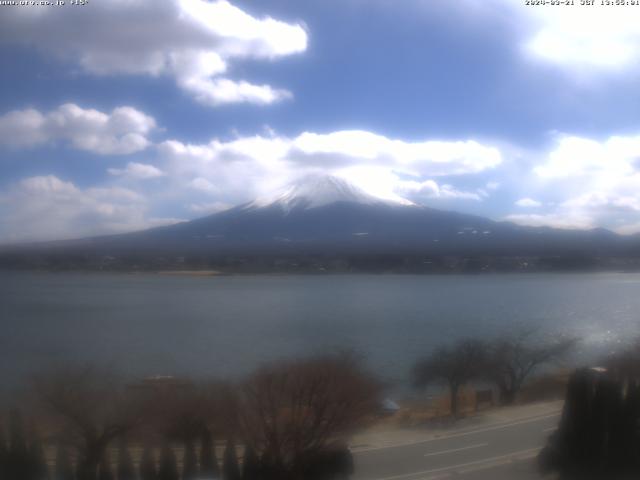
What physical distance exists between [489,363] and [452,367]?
47 cm

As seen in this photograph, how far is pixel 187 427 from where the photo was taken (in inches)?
166

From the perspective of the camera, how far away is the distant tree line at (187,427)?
13.0ft

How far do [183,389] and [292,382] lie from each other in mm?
869

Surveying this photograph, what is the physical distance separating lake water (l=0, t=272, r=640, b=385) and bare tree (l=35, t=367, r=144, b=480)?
0.95 ft

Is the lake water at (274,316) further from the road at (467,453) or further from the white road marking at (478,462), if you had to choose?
the white road marking at (478,462)

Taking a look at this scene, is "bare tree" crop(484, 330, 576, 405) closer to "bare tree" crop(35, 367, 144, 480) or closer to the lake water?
the lake water

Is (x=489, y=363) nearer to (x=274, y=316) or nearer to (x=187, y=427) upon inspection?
(x=274, y=316)

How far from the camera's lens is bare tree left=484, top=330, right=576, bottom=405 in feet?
18.7

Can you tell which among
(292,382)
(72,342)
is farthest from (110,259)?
(292,382)

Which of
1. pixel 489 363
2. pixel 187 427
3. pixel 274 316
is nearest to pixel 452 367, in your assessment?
pixel 489 363

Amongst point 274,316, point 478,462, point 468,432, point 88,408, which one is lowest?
point 478,462

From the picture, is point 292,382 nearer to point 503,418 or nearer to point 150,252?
point 503,418

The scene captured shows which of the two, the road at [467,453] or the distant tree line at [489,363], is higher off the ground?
the distant tree line at [489,363]

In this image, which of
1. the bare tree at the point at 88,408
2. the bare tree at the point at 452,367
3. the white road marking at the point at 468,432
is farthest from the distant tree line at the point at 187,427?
the bare tree at the point at 452,367
